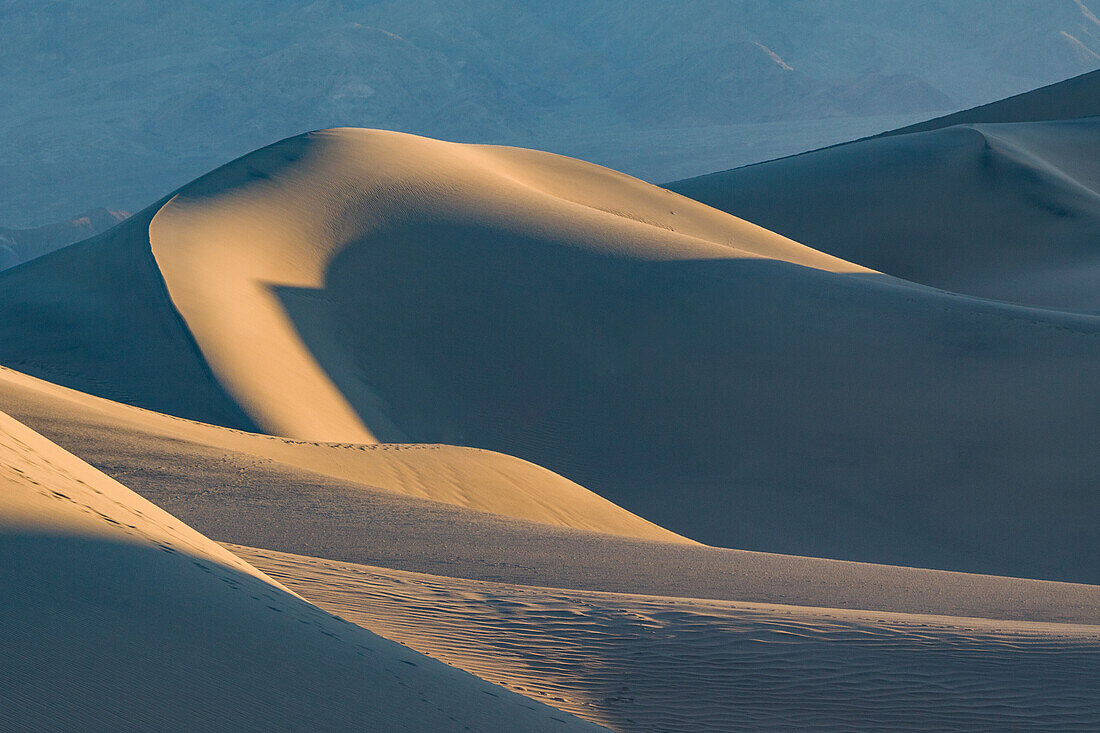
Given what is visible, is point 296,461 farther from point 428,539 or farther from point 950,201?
point 950,201

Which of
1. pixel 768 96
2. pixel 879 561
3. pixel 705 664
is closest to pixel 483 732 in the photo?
pixel 705 664

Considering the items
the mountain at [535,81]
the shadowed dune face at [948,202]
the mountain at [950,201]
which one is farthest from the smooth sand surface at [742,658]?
the mountain at [535,81]

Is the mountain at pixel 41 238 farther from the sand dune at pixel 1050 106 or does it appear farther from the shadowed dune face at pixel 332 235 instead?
the shadowed dune face at pixel 332 235

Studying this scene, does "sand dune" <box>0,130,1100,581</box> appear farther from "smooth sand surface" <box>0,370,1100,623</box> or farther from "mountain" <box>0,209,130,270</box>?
"mountain" <box>0,209,130,270</box>

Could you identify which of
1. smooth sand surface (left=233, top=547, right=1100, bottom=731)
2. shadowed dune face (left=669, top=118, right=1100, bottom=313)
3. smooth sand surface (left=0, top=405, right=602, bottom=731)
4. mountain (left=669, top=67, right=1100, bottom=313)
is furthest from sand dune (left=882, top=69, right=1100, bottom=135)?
smooth sand surface (left=0, top=405, right=602, bottom=731)

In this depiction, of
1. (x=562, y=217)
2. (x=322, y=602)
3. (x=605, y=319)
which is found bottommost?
(x=322, y=602)

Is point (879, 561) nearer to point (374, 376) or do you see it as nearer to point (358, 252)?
point (374, 376)

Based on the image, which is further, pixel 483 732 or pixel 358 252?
pixel 358 252
